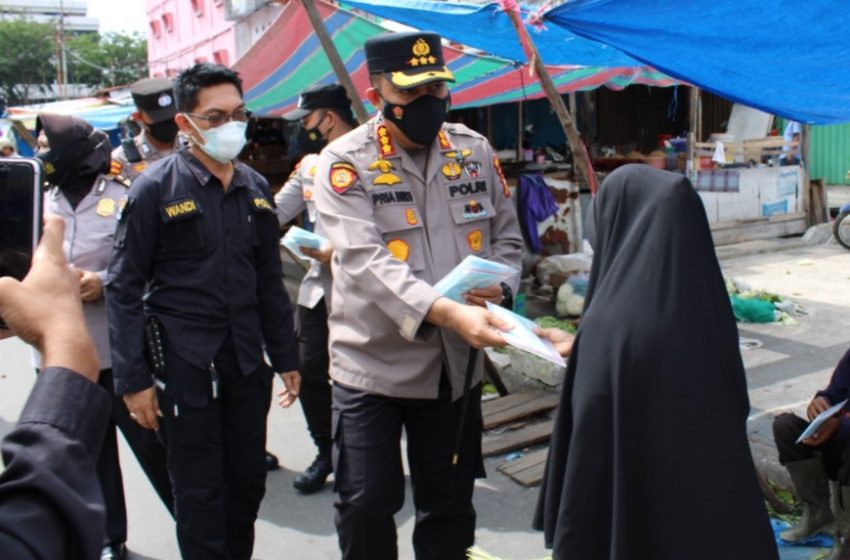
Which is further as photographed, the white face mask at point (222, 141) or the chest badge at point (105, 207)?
the chest badge at point (105, 207)

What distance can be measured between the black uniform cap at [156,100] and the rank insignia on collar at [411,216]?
1701mm

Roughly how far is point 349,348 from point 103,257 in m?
1.35

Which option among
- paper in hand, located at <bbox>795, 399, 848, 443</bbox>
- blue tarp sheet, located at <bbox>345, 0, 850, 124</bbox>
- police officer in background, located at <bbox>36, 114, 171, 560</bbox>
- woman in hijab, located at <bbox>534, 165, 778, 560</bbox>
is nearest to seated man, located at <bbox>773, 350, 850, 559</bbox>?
paper in hand, located at <bbox>795, 399, 848, 443</bbox>

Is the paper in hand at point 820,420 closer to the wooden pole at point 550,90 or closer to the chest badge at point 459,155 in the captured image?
the wooden pole at point 550,90

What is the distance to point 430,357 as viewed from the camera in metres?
2.76

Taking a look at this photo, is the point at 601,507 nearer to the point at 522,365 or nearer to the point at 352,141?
the point at 352,141

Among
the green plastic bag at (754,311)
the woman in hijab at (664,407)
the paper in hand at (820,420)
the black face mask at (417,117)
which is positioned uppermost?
the black face mask at (417,117)

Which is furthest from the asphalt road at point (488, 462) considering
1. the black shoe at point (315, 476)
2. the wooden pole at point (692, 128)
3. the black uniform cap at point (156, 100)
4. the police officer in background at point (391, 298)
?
the wooden pole at point (692, 128)

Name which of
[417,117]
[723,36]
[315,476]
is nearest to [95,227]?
[417,117]

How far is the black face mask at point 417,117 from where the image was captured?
280 cm

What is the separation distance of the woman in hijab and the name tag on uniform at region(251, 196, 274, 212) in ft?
5.16

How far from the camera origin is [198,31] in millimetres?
24125

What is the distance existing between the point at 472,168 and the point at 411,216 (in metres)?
0.33

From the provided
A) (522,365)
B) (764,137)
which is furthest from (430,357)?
(764,137)
